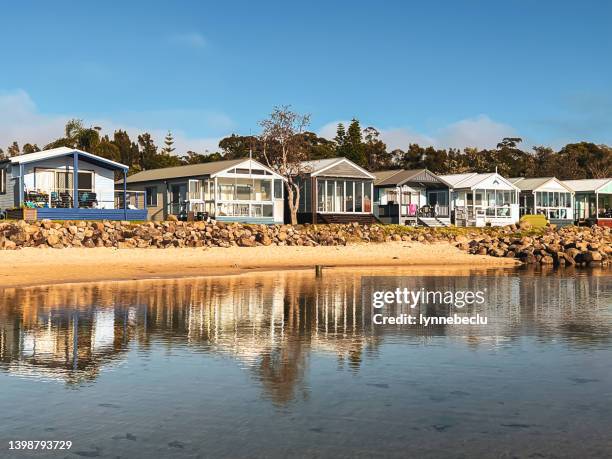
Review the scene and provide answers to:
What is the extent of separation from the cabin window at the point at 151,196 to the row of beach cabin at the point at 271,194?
8 centimetres

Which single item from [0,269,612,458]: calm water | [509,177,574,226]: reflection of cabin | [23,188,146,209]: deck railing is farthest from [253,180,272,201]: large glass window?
[0,269,612,458]: calm water

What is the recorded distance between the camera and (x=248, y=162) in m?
53.6

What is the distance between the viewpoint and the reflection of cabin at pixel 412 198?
62500mm

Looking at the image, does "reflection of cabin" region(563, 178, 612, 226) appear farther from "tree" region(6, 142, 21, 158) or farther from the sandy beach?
"tree" region(6, 142, 21, 158)

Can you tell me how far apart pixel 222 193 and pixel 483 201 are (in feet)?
89.7

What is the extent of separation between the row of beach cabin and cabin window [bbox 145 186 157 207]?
78 mm

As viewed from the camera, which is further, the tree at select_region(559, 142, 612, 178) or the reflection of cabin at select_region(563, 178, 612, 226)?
the tree at select_region(559, 142, 612, 178)

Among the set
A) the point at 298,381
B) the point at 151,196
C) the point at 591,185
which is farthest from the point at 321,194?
the point at 298,381

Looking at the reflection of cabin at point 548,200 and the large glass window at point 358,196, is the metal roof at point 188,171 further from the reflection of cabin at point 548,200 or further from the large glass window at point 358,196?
the reflection of cabin at point 548,200

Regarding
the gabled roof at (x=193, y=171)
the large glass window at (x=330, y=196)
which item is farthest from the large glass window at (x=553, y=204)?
the gabled roof at (x=193, y=171)

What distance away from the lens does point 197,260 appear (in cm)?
3759

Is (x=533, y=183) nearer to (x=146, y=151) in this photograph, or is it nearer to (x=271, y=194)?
(x=271, y=194)

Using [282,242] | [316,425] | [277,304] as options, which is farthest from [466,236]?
[316,425]

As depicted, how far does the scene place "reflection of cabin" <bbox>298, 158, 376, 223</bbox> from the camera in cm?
5784
